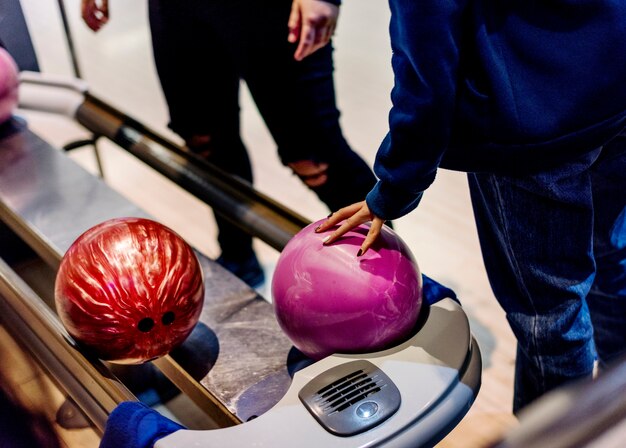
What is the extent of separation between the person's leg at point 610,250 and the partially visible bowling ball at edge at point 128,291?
742mm

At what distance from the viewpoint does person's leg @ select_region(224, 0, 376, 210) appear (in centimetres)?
151

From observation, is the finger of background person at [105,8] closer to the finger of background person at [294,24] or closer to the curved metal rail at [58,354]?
the finger of background person at [294,24]

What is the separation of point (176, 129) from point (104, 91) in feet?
5.09

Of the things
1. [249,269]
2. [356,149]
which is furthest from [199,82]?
[356,149]

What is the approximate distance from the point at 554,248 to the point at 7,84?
1586 mm

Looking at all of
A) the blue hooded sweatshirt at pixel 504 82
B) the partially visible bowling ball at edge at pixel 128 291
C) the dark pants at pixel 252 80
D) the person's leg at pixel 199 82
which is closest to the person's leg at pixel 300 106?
the dark pants at pixel 252 80

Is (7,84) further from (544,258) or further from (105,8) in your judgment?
(544,258)

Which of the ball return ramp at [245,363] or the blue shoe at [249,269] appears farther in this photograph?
the blue shoe at [249,269]

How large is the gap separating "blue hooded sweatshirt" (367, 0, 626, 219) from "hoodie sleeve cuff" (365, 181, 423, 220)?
2cm

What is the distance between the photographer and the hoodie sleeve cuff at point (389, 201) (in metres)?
1.08

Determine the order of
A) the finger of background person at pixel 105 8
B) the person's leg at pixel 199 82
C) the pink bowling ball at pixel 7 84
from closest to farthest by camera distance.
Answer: the person's leg at pixel 199 82, the finger of background person at pixel 105 8, the pink bowling ball at pixel 7 84

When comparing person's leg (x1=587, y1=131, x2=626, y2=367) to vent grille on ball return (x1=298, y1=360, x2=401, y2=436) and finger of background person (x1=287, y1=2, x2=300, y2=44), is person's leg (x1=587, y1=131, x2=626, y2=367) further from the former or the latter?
finger of background person (x1=287, y1=2, x2=300, y2=44)

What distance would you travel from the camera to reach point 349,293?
45.1 inches

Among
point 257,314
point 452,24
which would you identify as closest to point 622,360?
point 452,24
